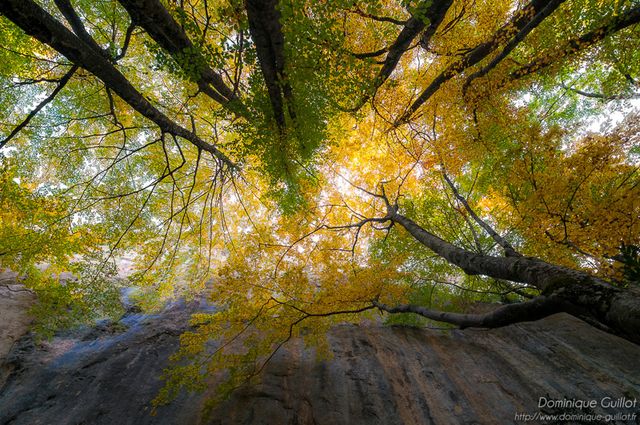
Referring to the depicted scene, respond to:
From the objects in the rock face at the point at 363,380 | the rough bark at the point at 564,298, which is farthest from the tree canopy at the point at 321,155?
the rock face at the point at 363,380

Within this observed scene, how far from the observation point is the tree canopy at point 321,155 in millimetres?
4457

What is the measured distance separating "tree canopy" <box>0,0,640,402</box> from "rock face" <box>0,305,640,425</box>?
3.66 ft

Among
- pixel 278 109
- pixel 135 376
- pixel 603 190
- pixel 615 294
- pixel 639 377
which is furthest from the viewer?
pixel 135 376

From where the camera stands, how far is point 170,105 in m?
10.0

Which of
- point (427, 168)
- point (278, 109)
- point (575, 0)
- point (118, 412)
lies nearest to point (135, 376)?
point (118, 412)

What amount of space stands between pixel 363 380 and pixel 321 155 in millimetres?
7217

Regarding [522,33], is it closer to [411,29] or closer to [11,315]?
[411,29]

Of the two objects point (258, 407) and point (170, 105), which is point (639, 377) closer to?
point (258, 407)

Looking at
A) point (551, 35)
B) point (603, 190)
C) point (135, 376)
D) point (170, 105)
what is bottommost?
point (135, 376)

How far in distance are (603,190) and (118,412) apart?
49.4ft

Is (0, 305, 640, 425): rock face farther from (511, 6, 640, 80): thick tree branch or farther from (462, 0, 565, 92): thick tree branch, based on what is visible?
(462, 0, 565, 92): thick tree branch

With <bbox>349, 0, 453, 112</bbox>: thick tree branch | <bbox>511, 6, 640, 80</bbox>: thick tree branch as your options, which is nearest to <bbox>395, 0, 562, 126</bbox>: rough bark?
<bbox>511, 6, 640, 80</bbox>: thick tree branch

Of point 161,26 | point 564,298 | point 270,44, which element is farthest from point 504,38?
point 161,26

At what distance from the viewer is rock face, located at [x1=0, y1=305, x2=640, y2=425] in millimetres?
6980
